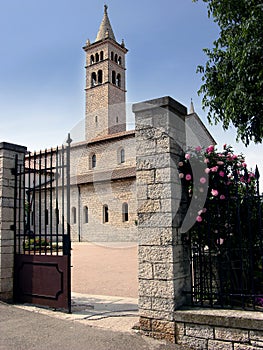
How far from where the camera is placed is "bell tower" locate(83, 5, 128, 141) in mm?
39531

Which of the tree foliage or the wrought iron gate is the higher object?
the tree foliage

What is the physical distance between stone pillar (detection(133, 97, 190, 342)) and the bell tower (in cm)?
3424

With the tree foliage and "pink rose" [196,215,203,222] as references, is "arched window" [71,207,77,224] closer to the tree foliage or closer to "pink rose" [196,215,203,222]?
the tree foliage

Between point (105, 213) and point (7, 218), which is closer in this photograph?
point (7, 218)

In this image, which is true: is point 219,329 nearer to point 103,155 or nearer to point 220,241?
point 220,241

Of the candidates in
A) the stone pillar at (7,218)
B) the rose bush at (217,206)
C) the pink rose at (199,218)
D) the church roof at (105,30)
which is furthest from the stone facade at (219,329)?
the church roof at (105,30)

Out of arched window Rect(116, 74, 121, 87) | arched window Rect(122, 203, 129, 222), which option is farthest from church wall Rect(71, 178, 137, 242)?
arched window Rect(116, 74, 121, 87)

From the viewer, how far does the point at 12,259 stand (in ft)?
19.6

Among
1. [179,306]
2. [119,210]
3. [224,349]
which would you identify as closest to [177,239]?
[179,306]

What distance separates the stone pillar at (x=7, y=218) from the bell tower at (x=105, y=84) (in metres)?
32.4

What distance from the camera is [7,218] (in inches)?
237

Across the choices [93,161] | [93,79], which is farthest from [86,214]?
[93,79]

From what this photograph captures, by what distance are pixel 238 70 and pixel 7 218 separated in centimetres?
623

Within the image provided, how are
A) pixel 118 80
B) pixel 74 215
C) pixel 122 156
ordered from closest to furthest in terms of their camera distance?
1. pixel 74 215
2. pixel 122 156
3. pixel 118 80
